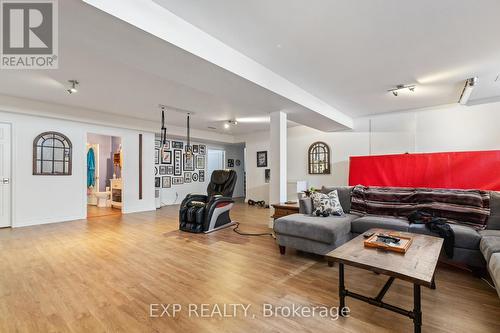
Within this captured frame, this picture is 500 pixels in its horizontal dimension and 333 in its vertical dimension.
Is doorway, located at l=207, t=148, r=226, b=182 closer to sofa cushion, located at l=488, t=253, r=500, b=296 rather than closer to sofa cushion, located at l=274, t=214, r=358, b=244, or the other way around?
sofa cushion, located at l=274, t=214, r=358, b=244

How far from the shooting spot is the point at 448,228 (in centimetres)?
269

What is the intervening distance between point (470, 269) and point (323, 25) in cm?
307

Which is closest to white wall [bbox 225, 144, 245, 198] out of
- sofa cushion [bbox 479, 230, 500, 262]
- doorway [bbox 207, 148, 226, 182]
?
doorway [bbox 207, 148, 226, 182]

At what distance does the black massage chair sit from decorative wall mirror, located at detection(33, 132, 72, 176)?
3211 millimetres

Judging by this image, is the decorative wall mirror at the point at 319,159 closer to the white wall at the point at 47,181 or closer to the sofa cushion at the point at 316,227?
the sofa cushion at the point at 316,227

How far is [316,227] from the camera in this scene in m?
2.90

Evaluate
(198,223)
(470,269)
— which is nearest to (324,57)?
(470,269)

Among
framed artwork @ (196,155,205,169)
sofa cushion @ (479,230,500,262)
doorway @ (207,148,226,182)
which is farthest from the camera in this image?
doorway @ (207,148,226,182)

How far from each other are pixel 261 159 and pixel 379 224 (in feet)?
17.7

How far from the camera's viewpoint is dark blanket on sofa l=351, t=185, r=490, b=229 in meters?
A: 2.96

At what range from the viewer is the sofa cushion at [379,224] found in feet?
9.85

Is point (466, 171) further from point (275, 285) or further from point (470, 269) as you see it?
point (275, 285)

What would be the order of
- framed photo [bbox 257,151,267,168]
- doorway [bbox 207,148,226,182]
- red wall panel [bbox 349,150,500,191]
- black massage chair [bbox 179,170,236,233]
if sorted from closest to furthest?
1. red wall panel [bbox 349,150,500,191]
2. black massage chair [bbox 179,170,236,233]
3. framed photo [bbox 257,151,267,168]
4. doorway [bbox 207,148,226,182]

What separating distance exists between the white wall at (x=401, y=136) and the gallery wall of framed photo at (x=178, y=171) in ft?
11.5
